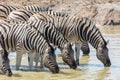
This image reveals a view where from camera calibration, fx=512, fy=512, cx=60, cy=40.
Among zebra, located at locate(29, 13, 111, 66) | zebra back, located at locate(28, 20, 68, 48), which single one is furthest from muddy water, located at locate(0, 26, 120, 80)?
zebra back, located at locate(28, 20, 68, 48)

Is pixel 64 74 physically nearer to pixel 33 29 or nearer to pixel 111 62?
pixel 33 29

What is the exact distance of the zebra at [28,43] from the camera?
1428 cm

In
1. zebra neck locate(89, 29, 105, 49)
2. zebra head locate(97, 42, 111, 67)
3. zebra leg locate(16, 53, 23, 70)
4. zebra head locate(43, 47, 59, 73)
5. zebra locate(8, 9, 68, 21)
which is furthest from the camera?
zebra locate(8, 9, 68, 21)

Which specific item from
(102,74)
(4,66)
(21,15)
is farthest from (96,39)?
(4,66)

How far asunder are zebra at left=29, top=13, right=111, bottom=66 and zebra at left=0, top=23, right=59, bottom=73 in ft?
4.53

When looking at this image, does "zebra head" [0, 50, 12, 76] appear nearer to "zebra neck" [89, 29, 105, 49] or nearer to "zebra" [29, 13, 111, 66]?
"zebra" [29, 13, 111, 66]

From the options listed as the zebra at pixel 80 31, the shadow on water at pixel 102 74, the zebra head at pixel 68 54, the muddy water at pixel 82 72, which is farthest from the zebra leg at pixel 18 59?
the shadow on water at pixel 102 74

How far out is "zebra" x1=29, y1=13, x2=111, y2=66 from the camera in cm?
1619

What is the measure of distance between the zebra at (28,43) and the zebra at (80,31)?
138 cm

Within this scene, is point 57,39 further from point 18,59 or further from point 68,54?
point 18,59

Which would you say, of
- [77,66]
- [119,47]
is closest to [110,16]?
[119,47]

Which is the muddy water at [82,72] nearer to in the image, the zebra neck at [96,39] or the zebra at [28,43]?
the zebra at [28,43]

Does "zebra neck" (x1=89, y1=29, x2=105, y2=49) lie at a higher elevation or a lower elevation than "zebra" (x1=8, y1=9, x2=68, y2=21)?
lower

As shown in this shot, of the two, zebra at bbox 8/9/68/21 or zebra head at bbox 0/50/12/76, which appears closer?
zebra head at bbox 0/50/12/76
